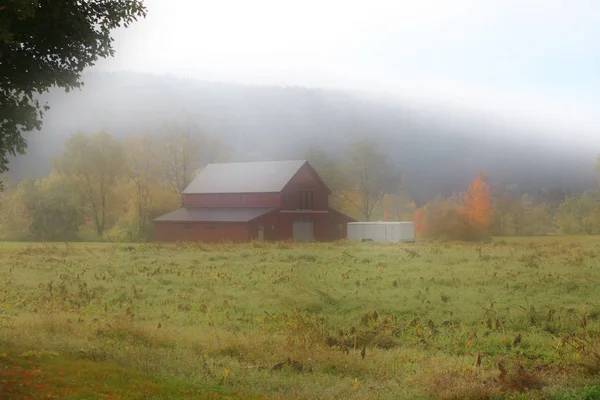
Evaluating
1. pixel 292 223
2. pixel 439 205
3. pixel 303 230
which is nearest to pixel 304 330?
pixel 292 223

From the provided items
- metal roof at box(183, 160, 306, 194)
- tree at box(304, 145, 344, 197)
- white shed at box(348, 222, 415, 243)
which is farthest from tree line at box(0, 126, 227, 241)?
white shed at box(348, 222, 415, 243)

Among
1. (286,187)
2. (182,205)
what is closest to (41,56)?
(286,187)

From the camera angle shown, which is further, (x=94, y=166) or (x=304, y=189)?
(x=94, y=166)

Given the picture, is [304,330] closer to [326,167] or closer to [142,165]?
[326,167]

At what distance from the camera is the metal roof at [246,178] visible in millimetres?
57594

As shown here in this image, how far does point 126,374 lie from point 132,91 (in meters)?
124

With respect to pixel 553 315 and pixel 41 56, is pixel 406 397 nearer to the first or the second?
pixel 553 315

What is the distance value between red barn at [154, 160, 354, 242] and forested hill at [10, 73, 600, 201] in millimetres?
13350

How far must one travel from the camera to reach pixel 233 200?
57.9m

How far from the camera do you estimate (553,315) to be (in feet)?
57.5

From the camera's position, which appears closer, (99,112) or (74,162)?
(74,162)

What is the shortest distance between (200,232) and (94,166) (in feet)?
52.3

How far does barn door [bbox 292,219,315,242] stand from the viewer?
57.2m

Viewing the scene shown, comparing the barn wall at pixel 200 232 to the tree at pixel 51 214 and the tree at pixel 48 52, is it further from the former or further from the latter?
the tree at pixel 48 52
